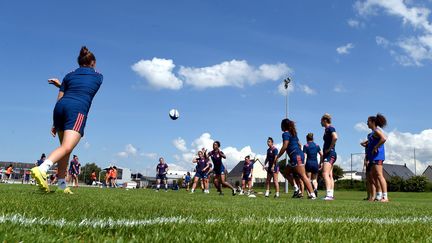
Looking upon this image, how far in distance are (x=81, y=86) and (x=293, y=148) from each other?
7038 mm

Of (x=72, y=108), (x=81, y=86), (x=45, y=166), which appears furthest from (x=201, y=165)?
(x=45, y=166)

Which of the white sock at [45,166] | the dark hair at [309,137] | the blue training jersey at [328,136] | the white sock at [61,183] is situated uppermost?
the dark hair at [309,137]

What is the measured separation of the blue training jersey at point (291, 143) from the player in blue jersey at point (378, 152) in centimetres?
191

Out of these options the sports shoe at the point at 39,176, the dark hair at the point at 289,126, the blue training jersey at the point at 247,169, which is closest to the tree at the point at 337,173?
the blue training jersey at the point at 247,169

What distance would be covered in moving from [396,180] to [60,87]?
151 feet

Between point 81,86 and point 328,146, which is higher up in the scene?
point 81,86

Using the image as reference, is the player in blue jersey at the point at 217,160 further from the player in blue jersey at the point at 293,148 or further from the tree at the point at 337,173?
the tree at the point at 337,173

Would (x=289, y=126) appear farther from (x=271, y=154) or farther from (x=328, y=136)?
(x=271, y=154)

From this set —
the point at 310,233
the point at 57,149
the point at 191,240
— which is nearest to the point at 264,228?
the point at 310,233

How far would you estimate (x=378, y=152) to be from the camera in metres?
10.7

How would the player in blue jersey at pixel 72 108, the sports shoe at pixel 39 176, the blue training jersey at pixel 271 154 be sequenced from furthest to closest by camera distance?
the blue training jersey at pixel 271 154 → the player in blue jersey at pixel 72 108 → the sports shoe at pixel 39 176

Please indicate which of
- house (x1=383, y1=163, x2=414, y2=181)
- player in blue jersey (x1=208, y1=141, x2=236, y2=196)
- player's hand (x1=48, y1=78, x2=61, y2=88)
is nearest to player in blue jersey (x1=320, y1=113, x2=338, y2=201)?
player in blue jersey (x1=208, y1=141, x2=236, y2=196)

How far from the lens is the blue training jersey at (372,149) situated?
10.7m

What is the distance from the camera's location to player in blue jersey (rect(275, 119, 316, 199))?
36.4 ft
